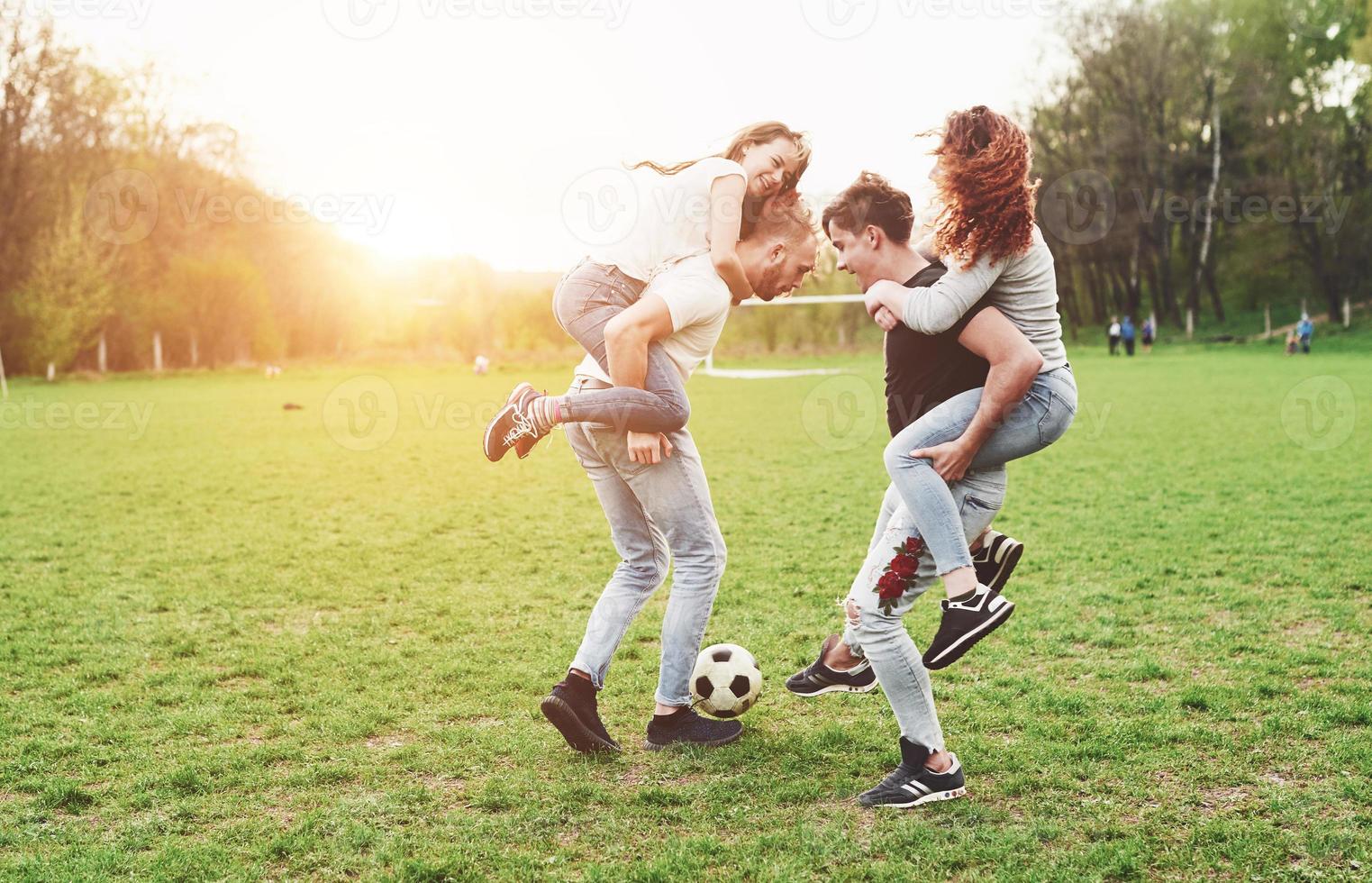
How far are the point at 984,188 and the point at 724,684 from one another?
2.31 m

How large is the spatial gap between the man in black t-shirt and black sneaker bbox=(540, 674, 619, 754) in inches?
43.3

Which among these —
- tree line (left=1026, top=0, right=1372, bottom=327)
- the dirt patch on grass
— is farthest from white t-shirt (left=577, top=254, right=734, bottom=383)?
tree line (left=1026, top=0, right=1372, bottom=327)

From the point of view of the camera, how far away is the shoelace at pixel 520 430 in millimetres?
3871

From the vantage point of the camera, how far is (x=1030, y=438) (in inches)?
140

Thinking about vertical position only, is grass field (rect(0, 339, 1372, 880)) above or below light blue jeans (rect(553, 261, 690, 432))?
below

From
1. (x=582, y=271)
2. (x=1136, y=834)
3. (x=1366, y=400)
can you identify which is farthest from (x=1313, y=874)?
(x=1366, y=400)

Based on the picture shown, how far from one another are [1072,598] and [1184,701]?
Answer: 6.25ft

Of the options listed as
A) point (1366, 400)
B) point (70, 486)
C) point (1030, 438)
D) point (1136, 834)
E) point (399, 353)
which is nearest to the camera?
point (1136, 834)

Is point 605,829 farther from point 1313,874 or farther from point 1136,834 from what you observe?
point 1313,874

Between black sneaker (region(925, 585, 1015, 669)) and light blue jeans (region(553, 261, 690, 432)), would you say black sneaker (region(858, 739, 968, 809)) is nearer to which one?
black sneaker (region(925, 585, 1015, 669))

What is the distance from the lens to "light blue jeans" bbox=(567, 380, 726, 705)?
3938mm

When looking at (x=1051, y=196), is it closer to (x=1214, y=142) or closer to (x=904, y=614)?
(x=1214, y=142)

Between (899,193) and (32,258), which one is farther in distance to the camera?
(32,258)

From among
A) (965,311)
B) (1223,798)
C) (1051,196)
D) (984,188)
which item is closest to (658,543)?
(965,311)
